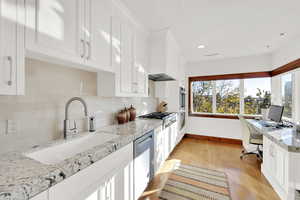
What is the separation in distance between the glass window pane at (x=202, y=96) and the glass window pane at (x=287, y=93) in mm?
1602

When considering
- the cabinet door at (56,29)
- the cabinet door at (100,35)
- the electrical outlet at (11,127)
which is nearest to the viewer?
the cabinet door at (56,29)

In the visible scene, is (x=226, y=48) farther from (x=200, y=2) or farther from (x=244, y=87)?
(x=200, y=2)

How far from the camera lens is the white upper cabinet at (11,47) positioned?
2.35ft

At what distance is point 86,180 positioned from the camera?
0.88 m

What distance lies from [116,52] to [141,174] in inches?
57.1

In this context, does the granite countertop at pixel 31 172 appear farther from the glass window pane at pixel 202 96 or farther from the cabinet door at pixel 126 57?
the glass window pane at pixel 202 96

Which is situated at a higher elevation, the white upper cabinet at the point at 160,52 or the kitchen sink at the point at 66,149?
the white upper cabinet at the point at 160,52

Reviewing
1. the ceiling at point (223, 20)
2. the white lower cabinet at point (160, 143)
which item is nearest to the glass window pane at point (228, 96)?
the ceiling at point (223, 20)

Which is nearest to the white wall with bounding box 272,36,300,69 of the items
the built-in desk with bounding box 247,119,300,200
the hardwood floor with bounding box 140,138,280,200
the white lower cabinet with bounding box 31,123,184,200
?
the built-in desk with bounding box 247,119,300,200

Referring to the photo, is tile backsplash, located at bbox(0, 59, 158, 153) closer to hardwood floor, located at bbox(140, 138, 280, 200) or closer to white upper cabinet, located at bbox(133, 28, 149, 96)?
white upper cabinet, located at bbox(133, 28, 149, 96)

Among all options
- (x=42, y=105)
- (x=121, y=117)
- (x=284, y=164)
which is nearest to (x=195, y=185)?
(x=284, y=164)

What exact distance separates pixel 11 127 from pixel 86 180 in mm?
671

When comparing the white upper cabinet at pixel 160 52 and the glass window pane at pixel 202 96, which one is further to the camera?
the glass window pane at pixel 202 96

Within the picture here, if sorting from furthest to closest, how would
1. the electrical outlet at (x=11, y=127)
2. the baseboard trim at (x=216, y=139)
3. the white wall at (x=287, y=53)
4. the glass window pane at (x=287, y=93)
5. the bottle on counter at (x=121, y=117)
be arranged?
the baseboard trim at (x=216, y=139)
the glass window pane at (x=287, y=93)
the white wall at (x=287, y=53)
the bottle on counter at (x=121, y=117)
the electrical outlet at (x=11, y=127)
